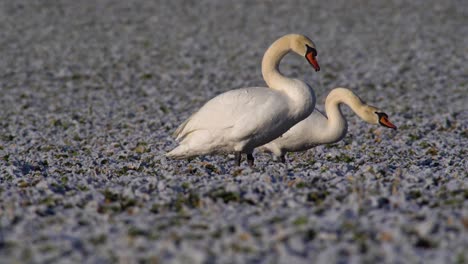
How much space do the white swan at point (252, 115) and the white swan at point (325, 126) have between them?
4.48ft

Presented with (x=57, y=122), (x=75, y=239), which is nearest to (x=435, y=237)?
(x=75, y=239)

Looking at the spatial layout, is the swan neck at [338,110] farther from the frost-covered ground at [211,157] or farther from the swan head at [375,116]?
the frost-covered ground at [211,157]

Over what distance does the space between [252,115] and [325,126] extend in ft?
7.31

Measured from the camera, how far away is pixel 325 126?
13.2 metres

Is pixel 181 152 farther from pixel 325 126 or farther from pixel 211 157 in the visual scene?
pixel 325 126

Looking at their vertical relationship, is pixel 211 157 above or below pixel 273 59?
below

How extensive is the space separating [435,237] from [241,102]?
4.86 m

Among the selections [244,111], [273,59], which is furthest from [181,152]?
[273,59]

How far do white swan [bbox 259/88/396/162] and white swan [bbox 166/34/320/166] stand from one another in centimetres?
136

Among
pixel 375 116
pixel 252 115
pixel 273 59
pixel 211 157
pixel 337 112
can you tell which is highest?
pixel 273 59

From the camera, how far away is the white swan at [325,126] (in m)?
13.1

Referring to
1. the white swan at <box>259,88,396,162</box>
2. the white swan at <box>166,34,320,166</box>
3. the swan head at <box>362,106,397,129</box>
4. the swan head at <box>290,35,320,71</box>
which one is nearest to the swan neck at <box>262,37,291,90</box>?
the white swan at <box>166,34,320,166</box>

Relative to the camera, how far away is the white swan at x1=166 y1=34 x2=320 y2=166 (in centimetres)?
1142

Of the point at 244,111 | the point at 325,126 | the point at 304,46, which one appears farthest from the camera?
the point at 325,126
